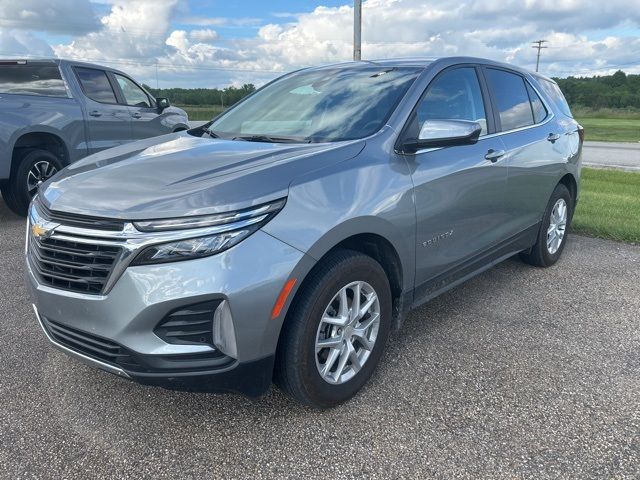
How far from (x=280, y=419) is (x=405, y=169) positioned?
1.49 metres

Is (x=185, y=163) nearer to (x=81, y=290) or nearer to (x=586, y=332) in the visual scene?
(x=81, y=290)

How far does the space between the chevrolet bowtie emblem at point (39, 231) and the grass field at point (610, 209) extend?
19.3 feet

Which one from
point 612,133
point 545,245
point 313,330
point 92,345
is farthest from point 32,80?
point 612,133

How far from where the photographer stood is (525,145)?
13.9ft

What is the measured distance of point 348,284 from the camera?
106 inches

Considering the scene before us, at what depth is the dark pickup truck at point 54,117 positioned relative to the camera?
6.71 meters

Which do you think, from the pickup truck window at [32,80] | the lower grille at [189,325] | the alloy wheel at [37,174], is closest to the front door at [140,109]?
the pickup truck window at [32,80]

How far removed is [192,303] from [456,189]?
1.88 metres

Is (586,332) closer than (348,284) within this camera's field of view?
No

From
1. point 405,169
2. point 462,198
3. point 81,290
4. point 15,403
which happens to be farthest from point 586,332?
point 15,403

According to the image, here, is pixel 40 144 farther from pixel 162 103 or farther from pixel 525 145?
pixel 525 145

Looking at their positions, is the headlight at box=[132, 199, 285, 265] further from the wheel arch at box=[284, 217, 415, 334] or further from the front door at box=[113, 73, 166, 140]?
the front door at box=[113, 73, 166, 140]

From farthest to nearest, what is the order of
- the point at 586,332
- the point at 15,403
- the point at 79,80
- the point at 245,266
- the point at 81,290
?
the point at 79,80, the point at 586,332, the point at 15,403, the point at 81,290, the point at 245,266

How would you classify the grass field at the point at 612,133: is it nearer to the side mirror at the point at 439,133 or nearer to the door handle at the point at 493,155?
the door handle at the point at 493,155
